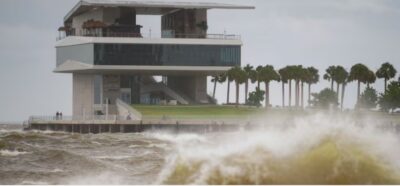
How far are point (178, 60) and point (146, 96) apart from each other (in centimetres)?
804

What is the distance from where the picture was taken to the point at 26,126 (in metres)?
103

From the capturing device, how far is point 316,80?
405ft

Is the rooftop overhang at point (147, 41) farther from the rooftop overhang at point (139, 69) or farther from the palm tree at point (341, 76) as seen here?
the palm tree at point (341, 76)

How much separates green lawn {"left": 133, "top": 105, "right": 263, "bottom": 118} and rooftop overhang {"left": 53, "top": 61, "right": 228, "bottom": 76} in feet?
16.3

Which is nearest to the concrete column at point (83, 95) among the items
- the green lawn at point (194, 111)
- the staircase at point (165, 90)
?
the staircase at point (165, 90)

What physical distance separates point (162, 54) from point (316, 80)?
21830 millimetres

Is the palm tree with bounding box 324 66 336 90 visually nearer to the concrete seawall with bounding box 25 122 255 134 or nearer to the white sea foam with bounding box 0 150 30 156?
the concrete seawall with bounding box 25 122 255 134

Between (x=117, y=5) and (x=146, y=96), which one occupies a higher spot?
(x=117, y=5)

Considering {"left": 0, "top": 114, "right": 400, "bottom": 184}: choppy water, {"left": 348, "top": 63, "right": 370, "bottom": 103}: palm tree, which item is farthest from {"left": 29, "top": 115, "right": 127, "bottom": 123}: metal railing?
{"left": 0, "top": 114, "right": 400, "bottom": 184}: choppy water

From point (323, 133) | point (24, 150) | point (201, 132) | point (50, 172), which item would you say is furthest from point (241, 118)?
point (323, 133)

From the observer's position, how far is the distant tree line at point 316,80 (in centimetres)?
11181

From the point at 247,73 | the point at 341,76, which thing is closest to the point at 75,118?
the point at 247,73

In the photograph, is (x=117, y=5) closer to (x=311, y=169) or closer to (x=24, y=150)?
(x=24, y=150)

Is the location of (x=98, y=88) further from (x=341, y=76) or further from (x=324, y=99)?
(x=341, y=76)
